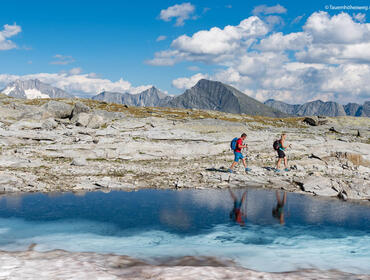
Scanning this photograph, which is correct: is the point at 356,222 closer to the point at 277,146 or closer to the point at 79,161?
the point at 277,146

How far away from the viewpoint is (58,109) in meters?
60.2

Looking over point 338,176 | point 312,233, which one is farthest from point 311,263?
point 338,176

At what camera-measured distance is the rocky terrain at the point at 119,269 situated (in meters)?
10.5

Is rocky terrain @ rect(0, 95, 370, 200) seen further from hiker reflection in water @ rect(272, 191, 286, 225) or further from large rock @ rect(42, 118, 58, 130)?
hiker reflection in water @ rect(272, 191, 286, 225)

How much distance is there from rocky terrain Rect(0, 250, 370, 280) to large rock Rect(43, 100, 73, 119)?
164ft

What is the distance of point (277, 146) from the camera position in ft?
91.1

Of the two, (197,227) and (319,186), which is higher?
(319,186)

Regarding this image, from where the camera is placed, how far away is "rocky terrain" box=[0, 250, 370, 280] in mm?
10531

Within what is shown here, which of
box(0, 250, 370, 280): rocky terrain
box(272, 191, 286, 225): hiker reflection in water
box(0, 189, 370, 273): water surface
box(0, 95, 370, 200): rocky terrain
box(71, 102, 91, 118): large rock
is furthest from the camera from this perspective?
box(71, 102, 91, 118): large rock

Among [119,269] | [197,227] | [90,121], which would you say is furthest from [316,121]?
[119,269]

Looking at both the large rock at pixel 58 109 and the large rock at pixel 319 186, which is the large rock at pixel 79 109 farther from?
the large rock at pixel 319 186

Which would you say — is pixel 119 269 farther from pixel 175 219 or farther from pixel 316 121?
pixel 316 121

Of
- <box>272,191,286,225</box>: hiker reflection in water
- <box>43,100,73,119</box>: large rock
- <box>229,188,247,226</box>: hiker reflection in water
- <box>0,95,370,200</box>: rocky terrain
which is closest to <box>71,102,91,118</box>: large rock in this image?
<box>43,100,73,119</box>: large rock

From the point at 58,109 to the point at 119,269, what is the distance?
54.2 metres
